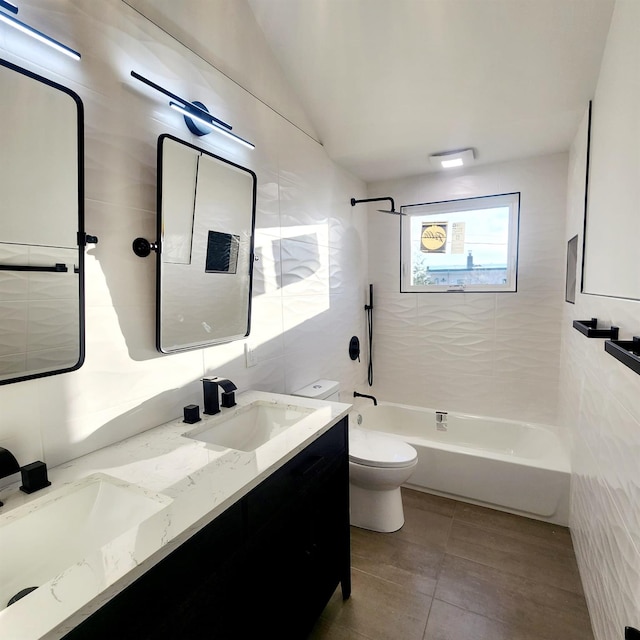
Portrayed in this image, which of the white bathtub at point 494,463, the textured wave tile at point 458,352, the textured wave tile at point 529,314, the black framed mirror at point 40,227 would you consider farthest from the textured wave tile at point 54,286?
the textured wave tile at point 529,314

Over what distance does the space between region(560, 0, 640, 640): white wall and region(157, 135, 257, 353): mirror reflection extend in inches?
58.5

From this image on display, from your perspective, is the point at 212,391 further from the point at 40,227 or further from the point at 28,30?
the point at 28,30

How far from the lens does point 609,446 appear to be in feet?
4.52

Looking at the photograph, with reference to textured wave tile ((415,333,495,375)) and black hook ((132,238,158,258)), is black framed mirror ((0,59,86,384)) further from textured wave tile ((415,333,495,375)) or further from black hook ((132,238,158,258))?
textured wave tile ((415,333,495,375))

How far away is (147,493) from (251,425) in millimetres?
729

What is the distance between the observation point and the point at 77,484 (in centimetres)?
98

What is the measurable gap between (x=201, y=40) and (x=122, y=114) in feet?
1.96

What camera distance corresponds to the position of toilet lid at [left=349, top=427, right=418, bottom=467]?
207cm

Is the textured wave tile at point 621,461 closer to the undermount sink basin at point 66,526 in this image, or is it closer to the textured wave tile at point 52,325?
the undermount sink basin at point 66,526

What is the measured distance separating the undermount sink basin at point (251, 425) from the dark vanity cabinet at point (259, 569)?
213 mm

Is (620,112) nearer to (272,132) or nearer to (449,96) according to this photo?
(449,96)

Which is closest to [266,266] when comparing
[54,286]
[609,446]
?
[54,286]

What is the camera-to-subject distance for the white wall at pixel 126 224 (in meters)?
1.10

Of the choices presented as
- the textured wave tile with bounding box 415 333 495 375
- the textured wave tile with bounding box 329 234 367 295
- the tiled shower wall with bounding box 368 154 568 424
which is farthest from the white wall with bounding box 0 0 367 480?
the textured wave tile with bounding box 415 333 495 375
